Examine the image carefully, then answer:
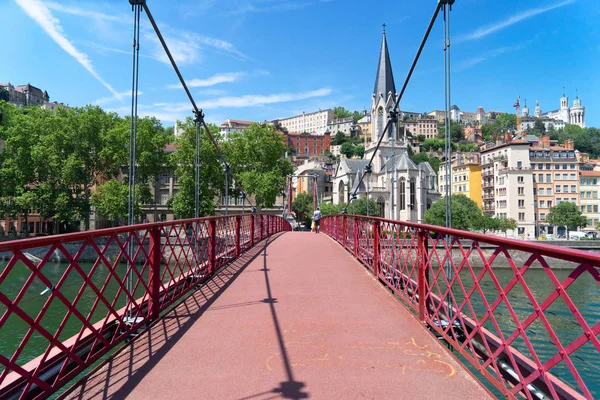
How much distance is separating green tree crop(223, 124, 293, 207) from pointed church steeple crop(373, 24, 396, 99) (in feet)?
84.9

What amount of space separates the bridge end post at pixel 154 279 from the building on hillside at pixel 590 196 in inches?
2584

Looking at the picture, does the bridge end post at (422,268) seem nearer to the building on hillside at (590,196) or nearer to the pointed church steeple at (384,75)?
the pointed church steeple at (384,75)

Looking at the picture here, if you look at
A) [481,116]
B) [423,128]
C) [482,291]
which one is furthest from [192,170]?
[481,116]

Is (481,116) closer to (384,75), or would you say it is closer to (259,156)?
(384,75)

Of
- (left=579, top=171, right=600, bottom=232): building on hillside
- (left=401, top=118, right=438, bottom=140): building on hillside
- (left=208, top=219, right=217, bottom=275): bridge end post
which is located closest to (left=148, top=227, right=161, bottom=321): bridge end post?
(left=208, top=219, right=217, bottom=275): bridge end post

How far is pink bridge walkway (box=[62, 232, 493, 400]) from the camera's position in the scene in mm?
2518

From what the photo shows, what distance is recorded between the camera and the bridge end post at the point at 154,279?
4055mm

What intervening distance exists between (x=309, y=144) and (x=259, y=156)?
80.2 m

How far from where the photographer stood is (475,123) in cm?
14175

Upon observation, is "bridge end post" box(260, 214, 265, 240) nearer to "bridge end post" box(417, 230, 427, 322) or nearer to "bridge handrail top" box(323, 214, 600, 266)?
"bridge end post" box(417, 230, 427, 322)

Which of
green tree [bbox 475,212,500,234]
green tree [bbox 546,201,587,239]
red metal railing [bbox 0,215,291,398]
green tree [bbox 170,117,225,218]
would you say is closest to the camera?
red metal railing [bbox 0,215,291,398]

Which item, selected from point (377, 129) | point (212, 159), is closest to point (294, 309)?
point (212, 159)

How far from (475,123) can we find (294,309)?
6111 inches

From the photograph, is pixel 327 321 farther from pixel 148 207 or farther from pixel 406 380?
pixel 148 207
